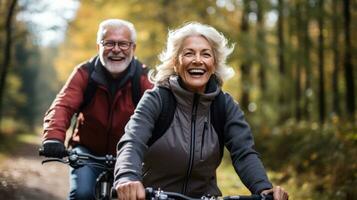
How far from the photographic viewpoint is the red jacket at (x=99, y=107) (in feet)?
16.8

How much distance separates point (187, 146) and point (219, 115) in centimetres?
35

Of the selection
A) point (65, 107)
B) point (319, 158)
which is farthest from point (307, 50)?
point (65, 107)

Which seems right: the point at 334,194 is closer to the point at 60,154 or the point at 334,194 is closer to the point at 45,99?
the point at 60,154

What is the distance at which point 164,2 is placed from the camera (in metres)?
17.7

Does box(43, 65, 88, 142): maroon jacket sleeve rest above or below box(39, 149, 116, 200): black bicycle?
above

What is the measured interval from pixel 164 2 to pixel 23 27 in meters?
5.45

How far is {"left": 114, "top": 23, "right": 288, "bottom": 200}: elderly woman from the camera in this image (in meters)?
3.58

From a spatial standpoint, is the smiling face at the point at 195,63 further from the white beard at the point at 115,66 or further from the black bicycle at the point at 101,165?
the white beard at the point at 115,66

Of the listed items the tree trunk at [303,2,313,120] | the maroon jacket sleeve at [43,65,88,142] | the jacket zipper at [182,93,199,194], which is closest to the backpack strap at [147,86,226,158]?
the jacket zipper at [182,93,199,194]

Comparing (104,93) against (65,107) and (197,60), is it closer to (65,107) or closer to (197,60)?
(65,107)

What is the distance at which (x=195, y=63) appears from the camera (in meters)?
3.71

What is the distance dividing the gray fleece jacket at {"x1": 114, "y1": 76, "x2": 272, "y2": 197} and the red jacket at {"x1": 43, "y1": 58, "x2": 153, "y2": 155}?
1.46 metres

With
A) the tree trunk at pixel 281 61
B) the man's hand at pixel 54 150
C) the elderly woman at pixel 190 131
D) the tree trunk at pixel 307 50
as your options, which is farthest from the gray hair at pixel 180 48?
the tree trunk at pixel 281 61

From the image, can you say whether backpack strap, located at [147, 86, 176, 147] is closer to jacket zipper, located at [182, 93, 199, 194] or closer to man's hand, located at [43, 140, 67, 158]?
jacket zipper, located at [182, 93, 199, 194]
